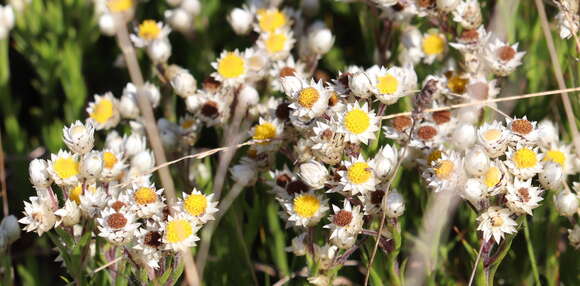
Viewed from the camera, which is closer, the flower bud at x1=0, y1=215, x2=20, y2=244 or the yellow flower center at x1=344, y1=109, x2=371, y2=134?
the yellow flower center at x1=344, y1=109, x2=371, y2=134

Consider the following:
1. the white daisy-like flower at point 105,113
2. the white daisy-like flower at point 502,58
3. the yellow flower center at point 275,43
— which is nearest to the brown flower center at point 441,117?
the white daisy-like flower at point 502,58

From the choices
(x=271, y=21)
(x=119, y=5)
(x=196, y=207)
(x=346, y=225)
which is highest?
(x=119, y=5)

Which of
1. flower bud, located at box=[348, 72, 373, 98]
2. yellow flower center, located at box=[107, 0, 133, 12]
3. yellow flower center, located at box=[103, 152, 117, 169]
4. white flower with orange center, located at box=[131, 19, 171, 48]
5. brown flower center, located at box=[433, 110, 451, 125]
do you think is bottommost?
brown flower center, located at box=[433, 110, 451, 125]

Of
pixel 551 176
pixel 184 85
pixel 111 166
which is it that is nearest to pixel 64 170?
pixel 111 166

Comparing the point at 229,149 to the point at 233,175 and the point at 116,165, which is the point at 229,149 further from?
the point at 116,165

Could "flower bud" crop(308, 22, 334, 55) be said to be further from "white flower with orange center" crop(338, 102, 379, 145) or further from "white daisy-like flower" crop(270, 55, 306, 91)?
"white flower with orange center" crop(338, 102, 379, 145)

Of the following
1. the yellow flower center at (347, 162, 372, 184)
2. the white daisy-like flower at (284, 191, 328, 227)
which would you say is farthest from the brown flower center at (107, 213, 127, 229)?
the yellow flower center at (347, 162, 372, 184)

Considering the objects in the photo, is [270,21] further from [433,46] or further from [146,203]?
[146,203]
